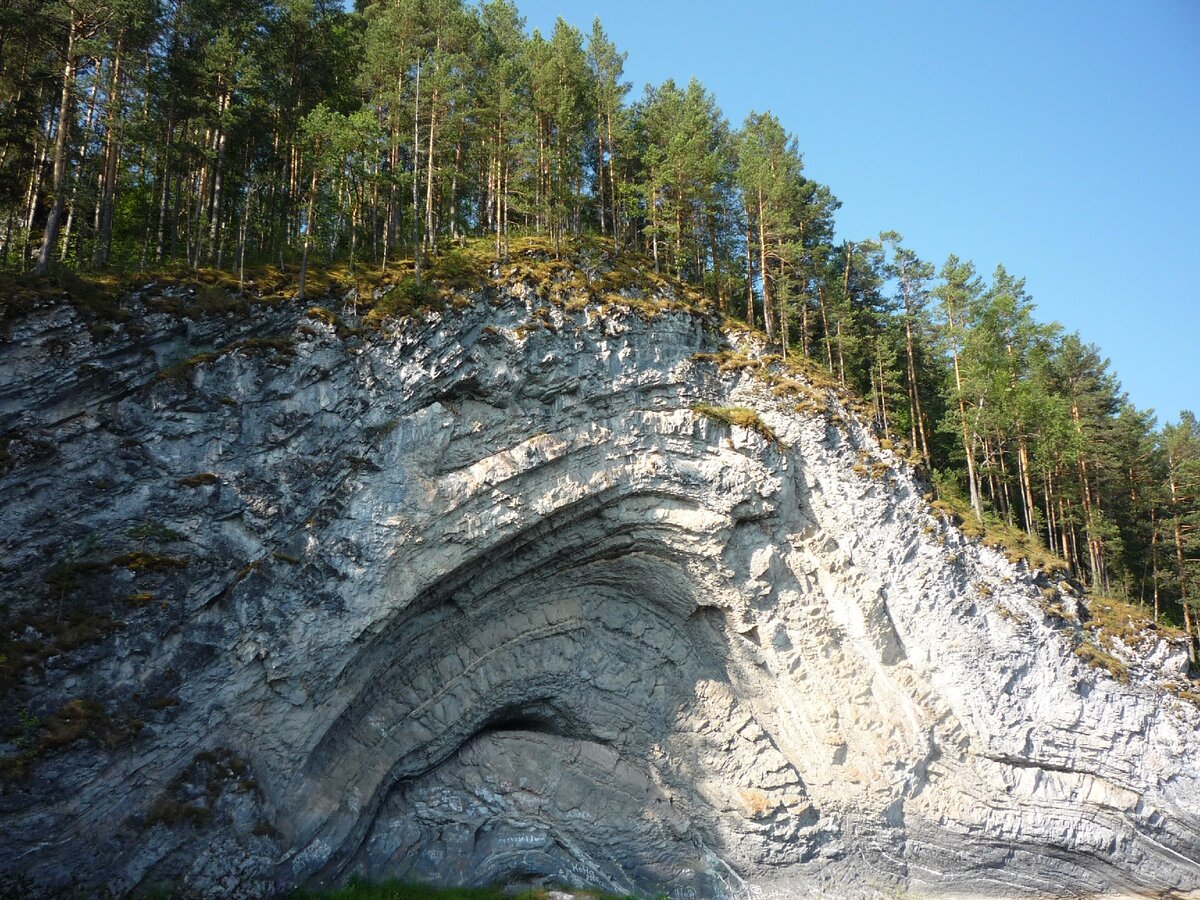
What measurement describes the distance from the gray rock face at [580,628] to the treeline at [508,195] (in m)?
3.62

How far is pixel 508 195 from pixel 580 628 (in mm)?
15491

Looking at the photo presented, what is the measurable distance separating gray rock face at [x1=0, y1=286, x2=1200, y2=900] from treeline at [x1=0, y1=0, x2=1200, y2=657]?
142 inches

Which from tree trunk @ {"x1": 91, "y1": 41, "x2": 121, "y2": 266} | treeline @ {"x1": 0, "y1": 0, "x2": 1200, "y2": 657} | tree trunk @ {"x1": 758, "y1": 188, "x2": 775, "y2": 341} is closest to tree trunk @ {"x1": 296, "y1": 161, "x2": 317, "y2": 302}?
treeline @ {"x1": 0, "y1": 0, "x2": 1200, "y2": 657}

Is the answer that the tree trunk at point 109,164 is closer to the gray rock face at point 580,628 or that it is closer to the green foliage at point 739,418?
the gray rock face at point 580,628

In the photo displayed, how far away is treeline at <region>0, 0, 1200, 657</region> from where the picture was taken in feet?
63.0

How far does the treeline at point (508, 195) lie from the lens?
1920 cm

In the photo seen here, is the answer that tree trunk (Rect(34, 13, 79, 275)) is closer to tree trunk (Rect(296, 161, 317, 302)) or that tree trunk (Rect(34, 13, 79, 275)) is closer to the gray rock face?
the gray rock face

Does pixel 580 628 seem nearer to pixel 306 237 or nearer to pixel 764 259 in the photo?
pixel 306 237

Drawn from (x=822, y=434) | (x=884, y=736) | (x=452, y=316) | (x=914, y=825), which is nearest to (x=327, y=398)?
(x=452, y=316)

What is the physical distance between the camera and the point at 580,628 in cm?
1912

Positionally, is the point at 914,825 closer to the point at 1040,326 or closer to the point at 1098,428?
the point at 1098,428

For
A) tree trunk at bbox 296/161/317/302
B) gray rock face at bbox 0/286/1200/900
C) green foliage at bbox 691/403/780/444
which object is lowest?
gray rock face at bbox 0/286/1200/900

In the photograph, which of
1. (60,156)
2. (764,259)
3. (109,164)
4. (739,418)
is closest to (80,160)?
(109,164)

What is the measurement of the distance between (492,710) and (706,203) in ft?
63.6
